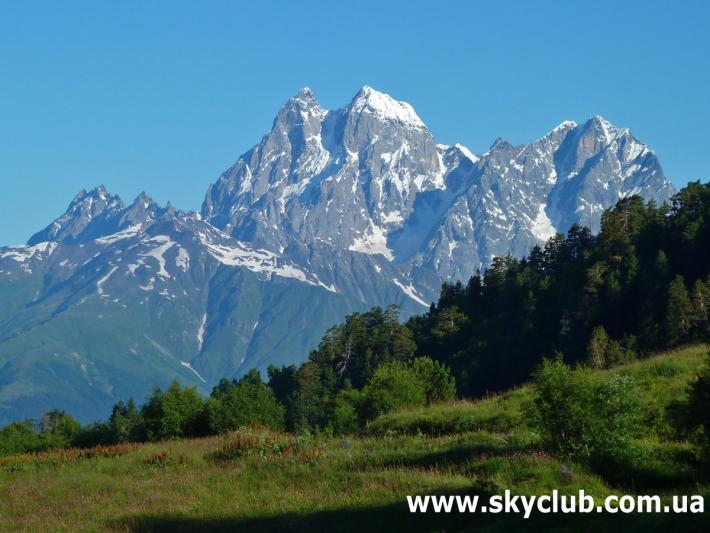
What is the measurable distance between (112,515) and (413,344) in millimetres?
124420

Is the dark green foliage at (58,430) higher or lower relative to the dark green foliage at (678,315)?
lower

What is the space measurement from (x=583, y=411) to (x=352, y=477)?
619 centimetres

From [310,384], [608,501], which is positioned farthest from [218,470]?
[310,384]

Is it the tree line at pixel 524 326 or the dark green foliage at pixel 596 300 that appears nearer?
the tree line at pixel 524 326

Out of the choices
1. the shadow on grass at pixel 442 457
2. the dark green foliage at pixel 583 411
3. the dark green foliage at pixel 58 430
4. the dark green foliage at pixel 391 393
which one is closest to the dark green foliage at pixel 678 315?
the dark green foliage at pixel 391 393

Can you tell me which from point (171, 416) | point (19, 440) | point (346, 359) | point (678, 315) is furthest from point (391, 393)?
point (346, 359)

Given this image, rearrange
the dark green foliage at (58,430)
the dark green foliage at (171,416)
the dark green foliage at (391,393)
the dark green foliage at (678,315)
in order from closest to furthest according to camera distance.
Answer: the dark green foliage at (391,393)
the dark green foliage at (171,416)
the dark green foliage at (678,315)
the dark green foliage at (58,430)

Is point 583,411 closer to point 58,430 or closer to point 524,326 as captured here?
point 524,326

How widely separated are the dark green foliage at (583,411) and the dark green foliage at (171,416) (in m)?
31.7

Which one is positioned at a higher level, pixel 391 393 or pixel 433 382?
pixel 433 382

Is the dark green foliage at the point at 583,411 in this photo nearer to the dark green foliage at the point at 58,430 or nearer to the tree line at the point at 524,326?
the tree line at the point at 524,326

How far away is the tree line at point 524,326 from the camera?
307ft

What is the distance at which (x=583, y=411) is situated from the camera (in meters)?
21.8

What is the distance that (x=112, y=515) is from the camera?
22750 millimetres
